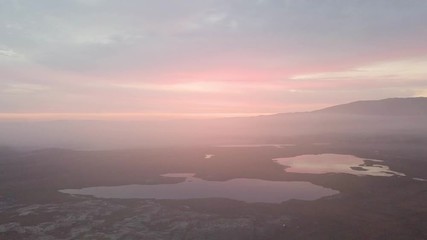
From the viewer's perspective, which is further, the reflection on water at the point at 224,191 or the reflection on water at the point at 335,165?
the reflection on water at the point at 335,165

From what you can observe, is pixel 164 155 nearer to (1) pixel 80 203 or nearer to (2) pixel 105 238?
(1) pixel 80 203

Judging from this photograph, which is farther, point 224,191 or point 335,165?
point 335,165

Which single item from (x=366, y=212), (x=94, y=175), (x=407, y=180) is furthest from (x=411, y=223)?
(x=94, y=175)

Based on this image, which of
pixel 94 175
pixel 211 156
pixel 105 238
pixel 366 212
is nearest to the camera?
pixel 105 238

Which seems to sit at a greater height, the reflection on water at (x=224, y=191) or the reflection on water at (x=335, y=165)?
the reflection on water at (x=335, y=165)
